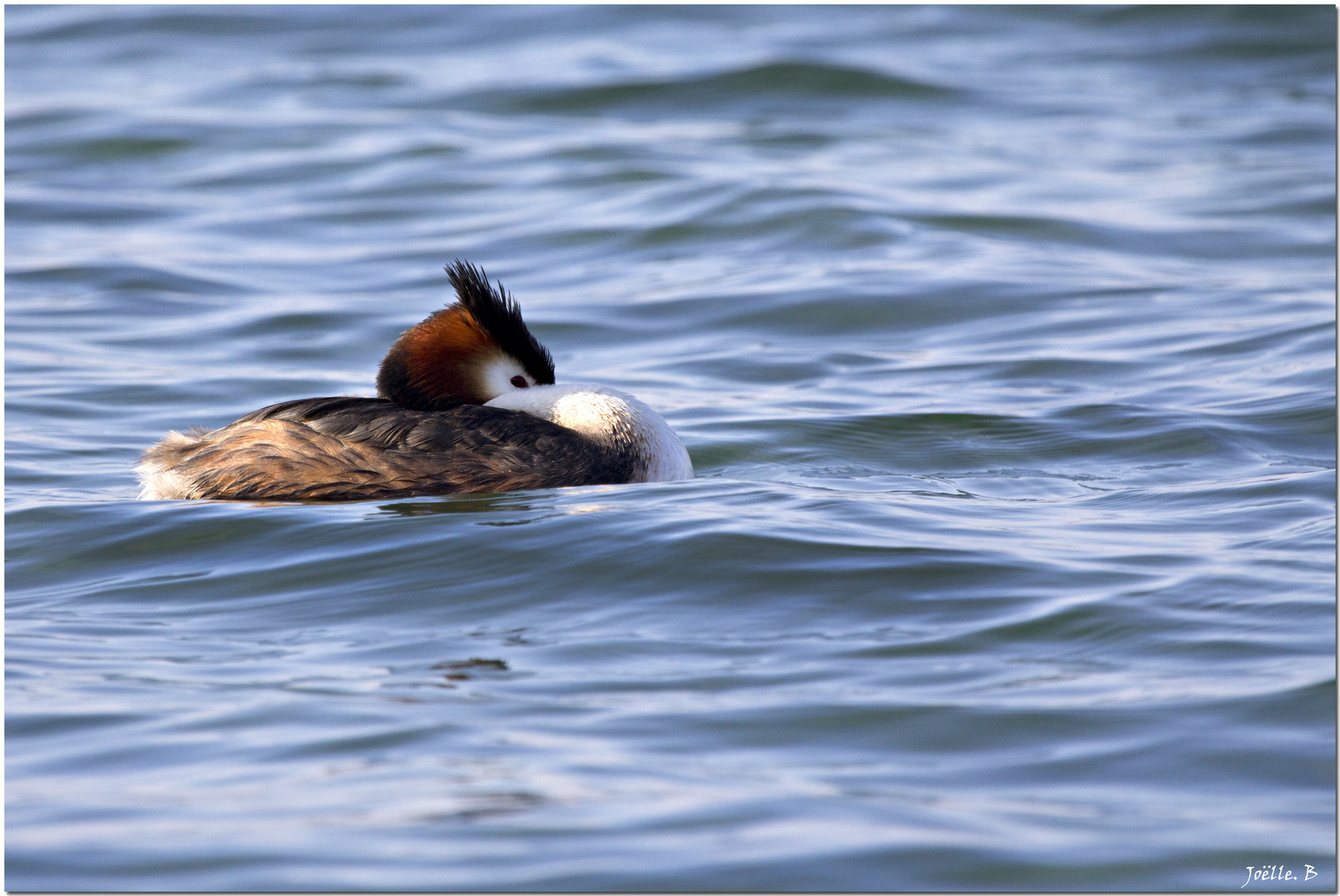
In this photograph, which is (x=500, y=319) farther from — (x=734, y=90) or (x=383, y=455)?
(x=734, y=90)

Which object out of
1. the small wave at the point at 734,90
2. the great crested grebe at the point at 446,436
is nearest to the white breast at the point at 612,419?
the great crested grebe at the point at 446,436

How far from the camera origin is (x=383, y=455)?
6.45 m

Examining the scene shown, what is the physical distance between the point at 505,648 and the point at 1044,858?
1901 millimetres

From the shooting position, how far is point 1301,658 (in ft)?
16.0

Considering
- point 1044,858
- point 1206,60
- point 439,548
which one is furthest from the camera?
→ point 1206,60

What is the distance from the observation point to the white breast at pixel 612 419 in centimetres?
676

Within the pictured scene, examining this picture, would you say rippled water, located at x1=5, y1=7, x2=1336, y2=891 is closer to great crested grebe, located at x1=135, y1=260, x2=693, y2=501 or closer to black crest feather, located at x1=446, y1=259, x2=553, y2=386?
great crested grebe, located at x1=135, y1=260, x2=693, y2=501

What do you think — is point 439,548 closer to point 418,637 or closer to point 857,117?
point 418,637

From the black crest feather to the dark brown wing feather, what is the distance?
35 cm

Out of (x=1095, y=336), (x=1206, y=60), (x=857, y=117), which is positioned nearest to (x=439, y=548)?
(x=1095, y=336)

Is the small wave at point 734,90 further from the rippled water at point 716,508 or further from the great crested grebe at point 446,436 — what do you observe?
the great crested grebe at point 446,436

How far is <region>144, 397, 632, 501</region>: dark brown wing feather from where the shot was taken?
6438 millimetres

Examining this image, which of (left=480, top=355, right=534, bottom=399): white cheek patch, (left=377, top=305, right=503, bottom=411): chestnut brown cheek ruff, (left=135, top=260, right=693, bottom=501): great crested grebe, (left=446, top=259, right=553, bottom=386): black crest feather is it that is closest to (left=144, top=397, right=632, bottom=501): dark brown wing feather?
(left=135, top=260, right=693, bottom=501): great crested grebe

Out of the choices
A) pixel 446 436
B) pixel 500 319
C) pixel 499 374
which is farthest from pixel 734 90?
pixel 446 436
